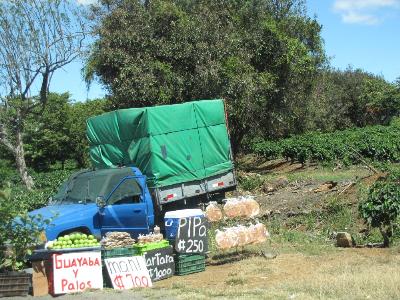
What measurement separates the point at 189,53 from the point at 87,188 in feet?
48.5

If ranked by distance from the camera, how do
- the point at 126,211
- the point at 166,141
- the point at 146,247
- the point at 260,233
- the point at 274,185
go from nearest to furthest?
the point at 146,247
the point at 260,233
the point at 126,211
the point at 166,141
the point at 274,185

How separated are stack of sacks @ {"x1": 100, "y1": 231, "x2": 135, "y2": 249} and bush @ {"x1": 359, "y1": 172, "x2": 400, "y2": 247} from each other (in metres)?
4.47

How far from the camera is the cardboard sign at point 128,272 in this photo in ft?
29.6

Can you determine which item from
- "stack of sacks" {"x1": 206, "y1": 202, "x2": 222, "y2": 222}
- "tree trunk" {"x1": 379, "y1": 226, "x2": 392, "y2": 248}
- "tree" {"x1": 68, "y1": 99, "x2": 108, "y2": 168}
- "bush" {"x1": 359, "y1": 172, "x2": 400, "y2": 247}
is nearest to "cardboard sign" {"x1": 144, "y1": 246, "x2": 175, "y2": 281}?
"stack of sacks" {"x1": 206, "y1": 202, "x2": 222, "y2": 222}

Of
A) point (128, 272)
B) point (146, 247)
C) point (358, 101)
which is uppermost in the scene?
point (358, 101)

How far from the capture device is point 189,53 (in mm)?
25516

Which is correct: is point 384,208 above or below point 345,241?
above

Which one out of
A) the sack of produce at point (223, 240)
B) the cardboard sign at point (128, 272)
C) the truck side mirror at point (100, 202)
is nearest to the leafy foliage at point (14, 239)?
the cardboard sign at point (128, 272)

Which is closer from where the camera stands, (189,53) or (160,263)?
(160,263)

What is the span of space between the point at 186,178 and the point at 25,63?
1948 centimetres

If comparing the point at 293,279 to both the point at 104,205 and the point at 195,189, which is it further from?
the point at 195,189

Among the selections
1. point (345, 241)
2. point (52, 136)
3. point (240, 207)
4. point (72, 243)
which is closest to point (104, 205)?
point (72, 243)

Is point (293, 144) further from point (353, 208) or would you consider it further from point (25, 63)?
point (353, 208)

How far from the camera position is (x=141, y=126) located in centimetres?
1304
